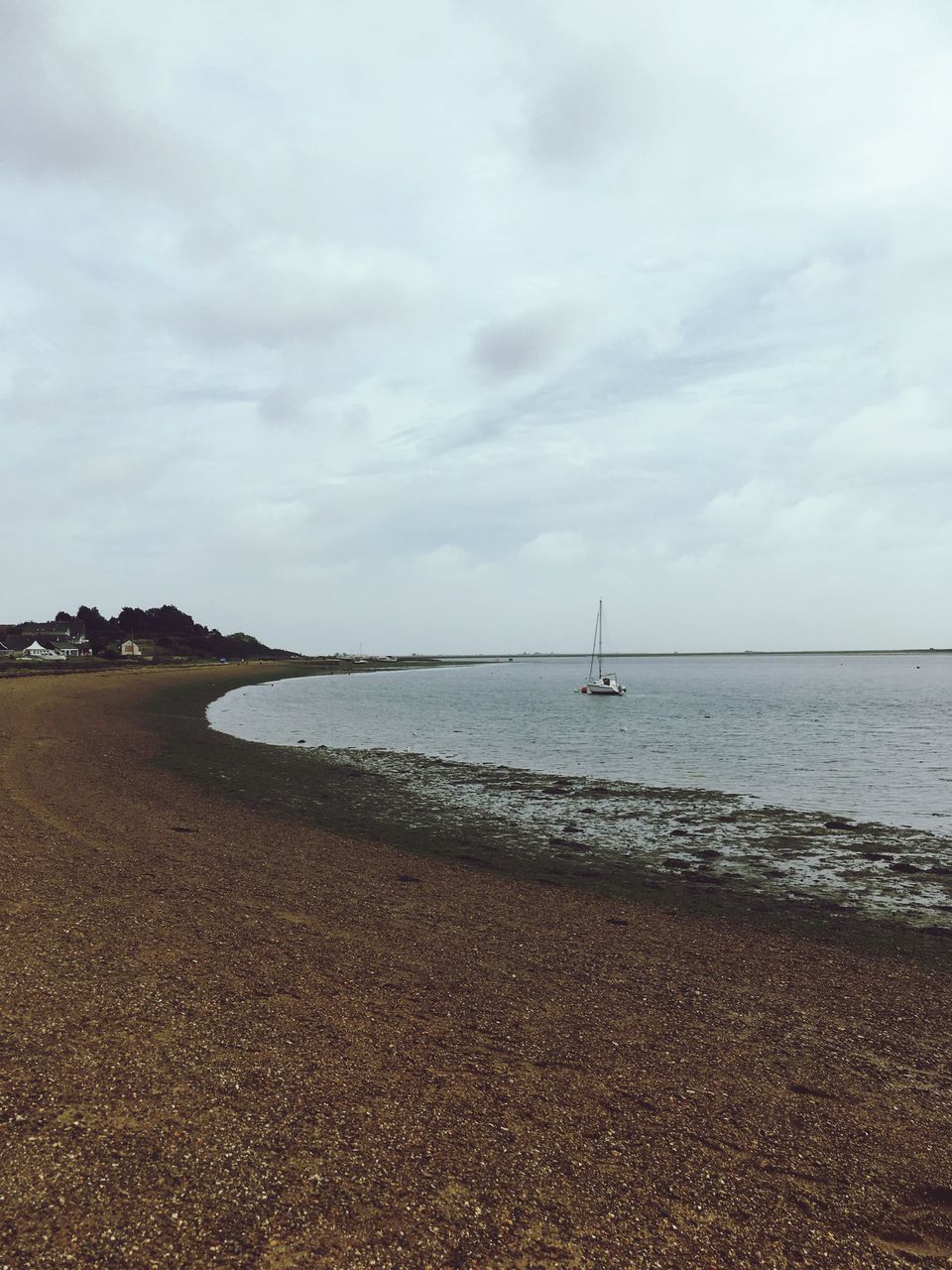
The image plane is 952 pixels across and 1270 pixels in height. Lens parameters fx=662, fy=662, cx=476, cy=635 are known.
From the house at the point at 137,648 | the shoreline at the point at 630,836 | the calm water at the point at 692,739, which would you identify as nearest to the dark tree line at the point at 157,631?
the house at the point at 137,648

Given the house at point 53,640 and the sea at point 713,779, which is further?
the house at point 53,640

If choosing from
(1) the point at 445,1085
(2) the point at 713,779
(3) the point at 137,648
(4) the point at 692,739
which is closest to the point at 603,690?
(4) the point at 692,739

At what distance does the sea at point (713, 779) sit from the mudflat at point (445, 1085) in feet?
16.9

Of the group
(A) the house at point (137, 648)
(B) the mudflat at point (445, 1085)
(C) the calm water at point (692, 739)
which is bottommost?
(C) the calm water at point (692, 739)

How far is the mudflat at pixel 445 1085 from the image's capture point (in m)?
4.46

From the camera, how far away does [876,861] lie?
53.8ft

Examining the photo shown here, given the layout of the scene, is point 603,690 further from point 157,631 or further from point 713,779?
point 157,631

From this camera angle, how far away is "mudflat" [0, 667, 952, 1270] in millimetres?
4465

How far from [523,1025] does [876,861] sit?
1303 centimetres

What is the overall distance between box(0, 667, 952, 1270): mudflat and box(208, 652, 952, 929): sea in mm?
5147

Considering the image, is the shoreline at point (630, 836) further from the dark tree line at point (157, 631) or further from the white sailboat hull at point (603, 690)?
Answer: the dark tree line at point (157, 631)

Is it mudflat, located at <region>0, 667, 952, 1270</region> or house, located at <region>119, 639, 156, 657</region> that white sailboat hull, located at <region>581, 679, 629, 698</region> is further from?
house, located at <region>119, 639, 156, 657</region>

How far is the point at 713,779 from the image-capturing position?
28094 millimetres

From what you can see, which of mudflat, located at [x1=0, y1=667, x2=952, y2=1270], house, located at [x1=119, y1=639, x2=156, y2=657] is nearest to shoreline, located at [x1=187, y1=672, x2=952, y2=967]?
mudflat, located at [x1=0, y1=667, x2=952, y2=1270]
